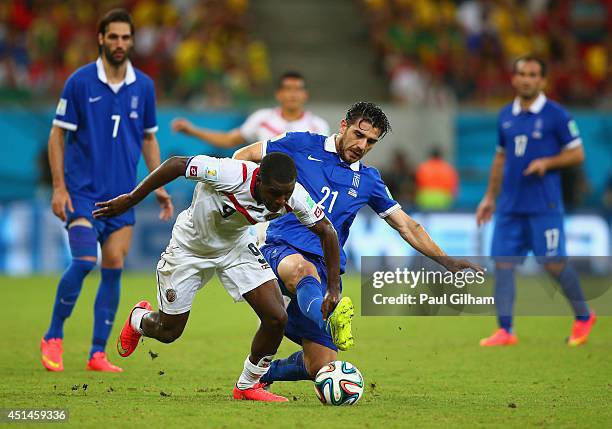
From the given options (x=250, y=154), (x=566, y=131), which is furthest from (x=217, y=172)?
(x=566, y=131)

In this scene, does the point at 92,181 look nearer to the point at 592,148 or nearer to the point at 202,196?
the point at 202,196

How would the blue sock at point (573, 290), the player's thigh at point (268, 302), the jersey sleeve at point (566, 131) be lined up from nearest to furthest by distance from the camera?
the player's thigh at point (268, 302)
the blue sock at point (573, 290)
the jersey sleeve at point (566, 131)

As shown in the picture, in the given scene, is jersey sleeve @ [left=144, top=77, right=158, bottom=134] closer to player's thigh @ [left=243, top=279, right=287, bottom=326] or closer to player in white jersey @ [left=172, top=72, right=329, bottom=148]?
player in white jersey @ [left=172, top=72, right=329, bottom=148]

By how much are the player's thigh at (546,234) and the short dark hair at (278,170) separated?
496 cm

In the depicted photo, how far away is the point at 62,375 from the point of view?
813cm

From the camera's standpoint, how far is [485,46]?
879 inches

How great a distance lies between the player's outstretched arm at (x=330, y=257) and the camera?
6.57 metres

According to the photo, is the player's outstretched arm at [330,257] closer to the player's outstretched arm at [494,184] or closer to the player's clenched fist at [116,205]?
the player's clenched fist at [116,205]

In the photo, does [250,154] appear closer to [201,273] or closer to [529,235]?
[201,273]

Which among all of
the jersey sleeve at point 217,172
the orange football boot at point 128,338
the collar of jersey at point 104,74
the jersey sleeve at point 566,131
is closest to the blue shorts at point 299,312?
the jersey sleeve at point 217,172

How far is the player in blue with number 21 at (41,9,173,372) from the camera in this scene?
8578mm

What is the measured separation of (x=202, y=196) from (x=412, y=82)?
15.0 meters

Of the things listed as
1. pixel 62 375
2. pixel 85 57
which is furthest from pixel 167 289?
pixel 85 57

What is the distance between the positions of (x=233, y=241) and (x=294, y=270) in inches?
17.4
